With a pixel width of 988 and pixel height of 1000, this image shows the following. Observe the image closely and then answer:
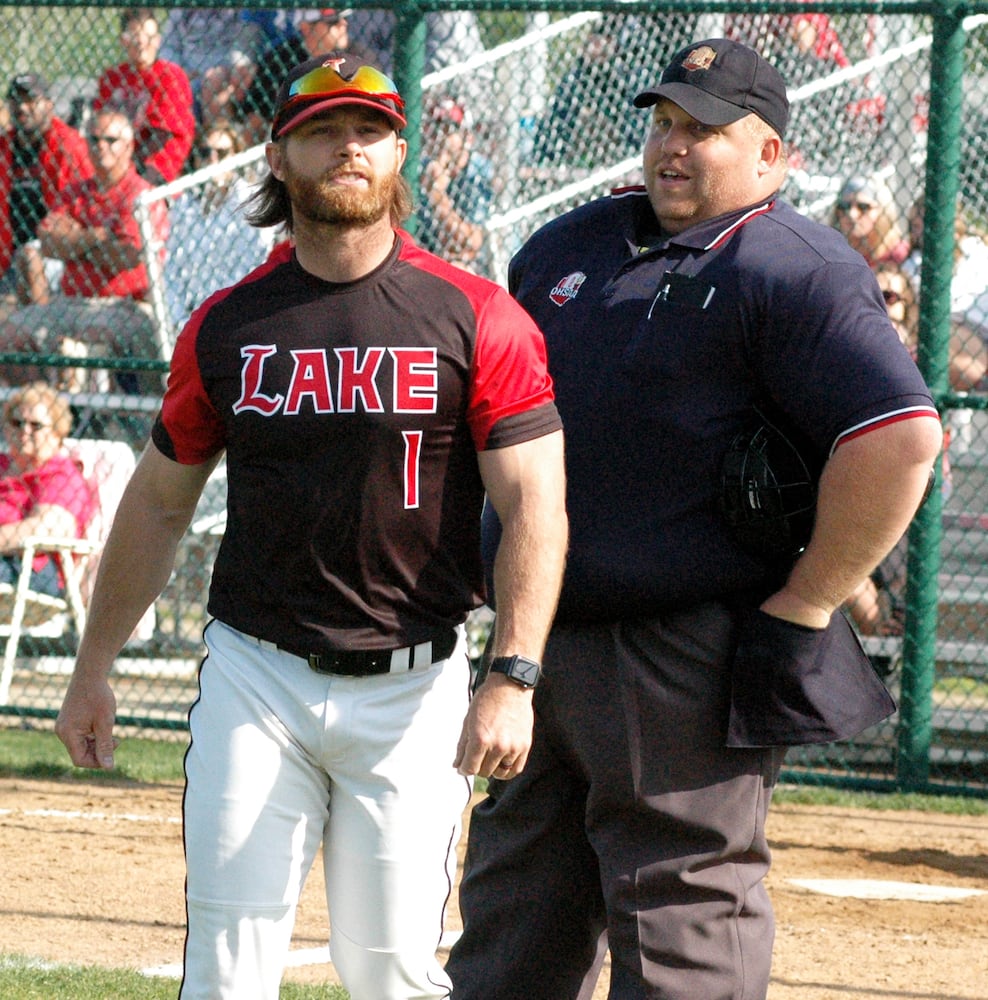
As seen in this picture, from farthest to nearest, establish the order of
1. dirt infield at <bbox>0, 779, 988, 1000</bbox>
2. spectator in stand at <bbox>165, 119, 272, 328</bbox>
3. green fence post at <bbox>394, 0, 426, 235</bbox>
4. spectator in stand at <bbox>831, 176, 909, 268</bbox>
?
1. spectator in stand at <bbox>165, 119, 272, 328</bbox>
2. spectator in stand at <bbox>831, 176, 909, 268</bbox>
3. green fence post at <bbox>394, 0, 426, 235</bbox>
4. dirt infield at <bbox>0, 779, 988, 1000</bbox>

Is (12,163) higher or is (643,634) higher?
(12,163)

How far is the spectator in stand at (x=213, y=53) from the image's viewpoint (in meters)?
9.25

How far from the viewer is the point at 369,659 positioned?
324 centimetres

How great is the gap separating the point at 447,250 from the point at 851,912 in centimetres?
400

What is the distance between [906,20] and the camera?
9.21 metres

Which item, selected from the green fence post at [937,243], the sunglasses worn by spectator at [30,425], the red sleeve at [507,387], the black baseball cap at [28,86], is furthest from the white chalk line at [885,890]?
the black baseball cap at [28,86]

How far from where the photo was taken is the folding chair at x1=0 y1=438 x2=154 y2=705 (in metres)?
8.40

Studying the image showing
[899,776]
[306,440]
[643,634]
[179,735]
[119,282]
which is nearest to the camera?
[306,440]

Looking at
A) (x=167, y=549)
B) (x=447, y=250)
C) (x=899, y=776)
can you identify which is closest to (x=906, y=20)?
(x=447, y=250)

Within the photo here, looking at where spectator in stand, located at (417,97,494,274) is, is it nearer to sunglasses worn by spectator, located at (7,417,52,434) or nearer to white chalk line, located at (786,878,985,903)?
sunglasses worn by spectator, located at (7,417,52,434)

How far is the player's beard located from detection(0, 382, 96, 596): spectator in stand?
5472mm

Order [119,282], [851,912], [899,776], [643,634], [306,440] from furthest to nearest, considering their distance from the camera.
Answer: [119,282] → [899,776] → [851,912] → [643,634] → [306,440]

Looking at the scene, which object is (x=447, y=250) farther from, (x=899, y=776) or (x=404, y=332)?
(x=404, y=332)

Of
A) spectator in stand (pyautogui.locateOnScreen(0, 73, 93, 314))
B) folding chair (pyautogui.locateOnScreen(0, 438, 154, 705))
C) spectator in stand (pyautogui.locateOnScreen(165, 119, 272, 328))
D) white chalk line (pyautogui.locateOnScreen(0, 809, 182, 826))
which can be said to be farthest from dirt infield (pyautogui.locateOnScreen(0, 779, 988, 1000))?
spectator in stand (pyautogui.locateOnScreen(0, 73, 93, 314))
